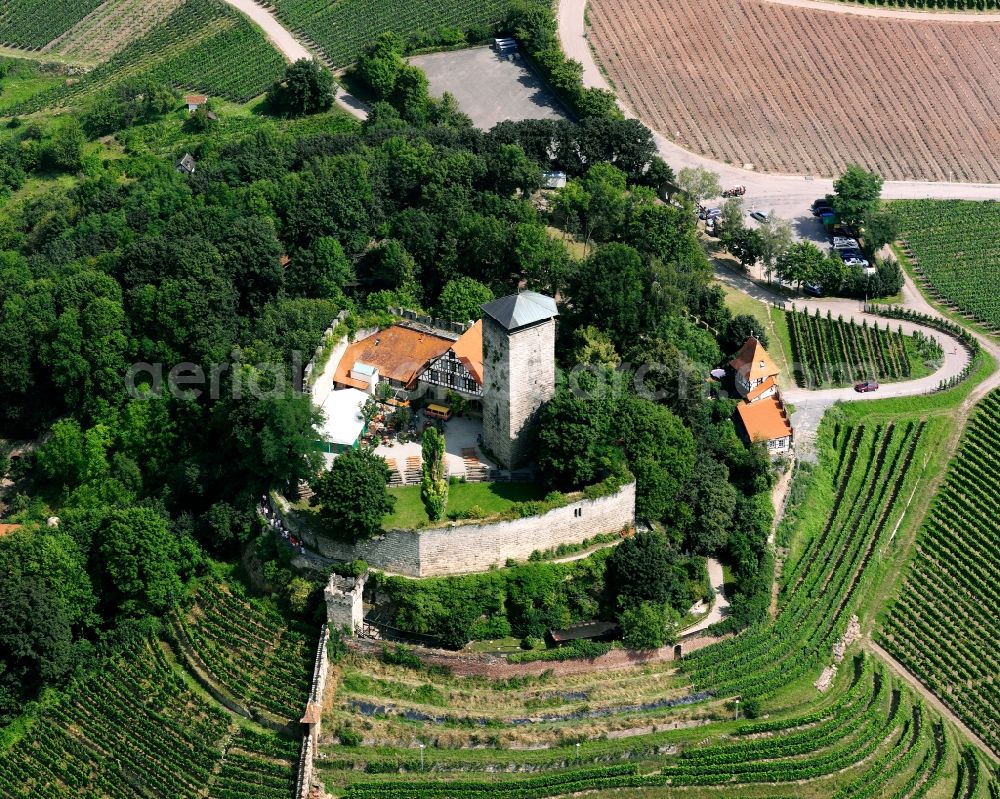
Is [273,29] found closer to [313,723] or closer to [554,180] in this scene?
[554,180]

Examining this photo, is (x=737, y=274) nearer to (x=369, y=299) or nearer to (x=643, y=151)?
(x=643, y=151)

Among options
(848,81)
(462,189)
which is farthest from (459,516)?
(848,81)

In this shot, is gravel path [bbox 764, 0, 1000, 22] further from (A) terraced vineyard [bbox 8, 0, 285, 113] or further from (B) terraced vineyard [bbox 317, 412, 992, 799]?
(B) terraced vineyard [bbox 317, 412, 992, 799]

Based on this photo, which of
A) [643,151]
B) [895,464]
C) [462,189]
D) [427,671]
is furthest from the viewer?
[643,151]

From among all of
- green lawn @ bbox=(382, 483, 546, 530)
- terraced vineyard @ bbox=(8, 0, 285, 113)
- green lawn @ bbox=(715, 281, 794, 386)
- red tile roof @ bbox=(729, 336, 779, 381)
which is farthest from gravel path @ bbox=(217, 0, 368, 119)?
green lawn @ bbox=(382, 483, 546, 530)

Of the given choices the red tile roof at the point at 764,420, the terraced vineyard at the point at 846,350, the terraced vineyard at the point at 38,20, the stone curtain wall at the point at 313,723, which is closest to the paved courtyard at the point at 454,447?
the stone curtain wall at the point at 313,723

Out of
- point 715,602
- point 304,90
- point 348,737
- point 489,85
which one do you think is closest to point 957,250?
point 489,85

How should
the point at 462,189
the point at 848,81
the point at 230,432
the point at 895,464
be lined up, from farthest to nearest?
the point at 848,81
the point at 462,189
the point at 895,464
the point at 230,432
